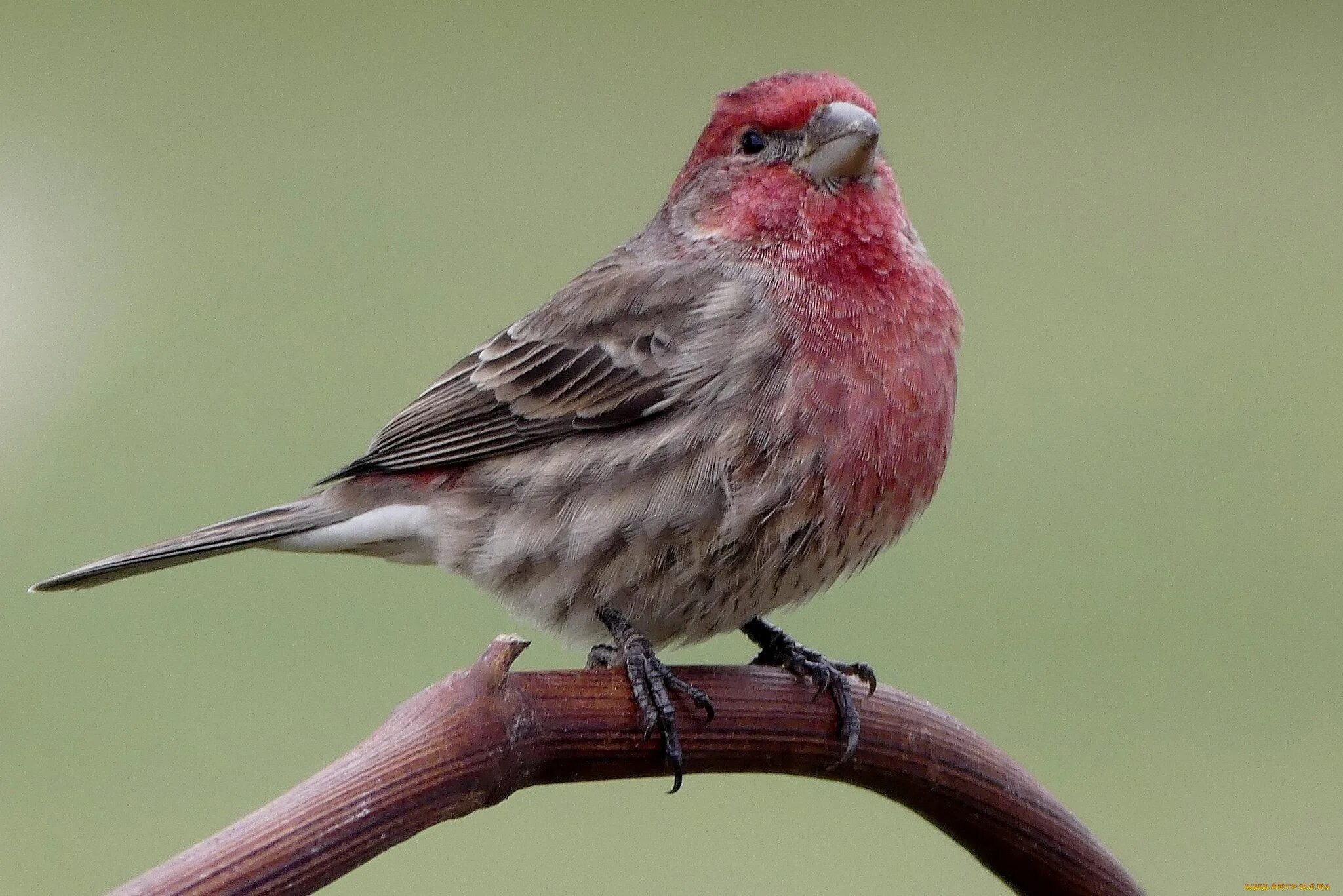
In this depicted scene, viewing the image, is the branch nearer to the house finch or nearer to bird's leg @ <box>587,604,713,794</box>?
bird's leg @ <box>587,604,713,794</box>

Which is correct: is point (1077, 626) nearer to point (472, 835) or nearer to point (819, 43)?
point (472, 835)

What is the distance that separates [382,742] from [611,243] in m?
3.79

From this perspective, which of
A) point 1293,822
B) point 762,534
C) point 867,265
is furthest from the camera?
point 1293,822

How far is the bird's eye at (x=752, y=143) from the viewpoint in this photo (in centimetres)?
320

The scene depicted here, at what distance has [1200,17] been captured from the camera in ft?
21.9

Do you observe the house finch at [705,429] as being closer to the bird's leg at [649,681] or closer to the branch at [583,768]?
the bird's leg at [649,681]

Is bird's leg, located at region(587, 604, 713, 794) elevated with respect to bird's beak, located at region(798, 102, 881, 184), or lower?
lower

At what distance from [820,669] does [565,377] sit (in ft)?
2.26

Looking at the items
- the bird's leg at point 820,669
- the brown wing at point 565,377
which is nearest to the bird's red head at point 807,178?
the brown wing at point 565,377

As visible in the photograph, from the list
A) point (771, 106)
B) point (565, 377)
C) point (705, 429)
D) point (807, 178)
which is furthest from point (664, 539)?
point (771, 106)

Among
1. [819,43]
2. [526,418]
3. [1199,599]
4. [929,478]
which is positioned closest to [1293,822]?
[1199,599]

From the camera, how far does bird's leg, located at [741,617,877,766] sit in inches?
97.6

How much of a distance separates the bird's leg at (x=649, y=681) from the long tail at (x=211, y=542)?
539 millimetres

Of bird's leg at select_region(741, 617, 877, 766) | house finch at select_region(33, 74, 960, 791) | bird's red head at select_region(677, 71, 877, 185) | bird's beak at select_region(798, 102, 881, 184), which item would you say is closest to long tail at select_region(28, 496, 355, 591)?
house finch at select_region(33, 74, 960, 791)
